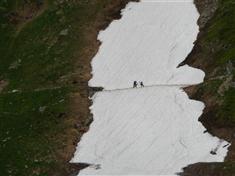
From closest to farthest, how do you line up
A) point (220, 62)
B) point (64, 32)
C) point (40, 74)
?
1. point (220, 62)
2. point (40, 74)
3. point (64, 32)

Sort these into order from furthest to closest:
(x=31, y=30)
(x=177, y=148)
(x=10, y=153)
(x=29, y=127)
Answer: (x=31, y=30) < (x=29, y=127) < (x=10, y=153) < (x=177, y=148)

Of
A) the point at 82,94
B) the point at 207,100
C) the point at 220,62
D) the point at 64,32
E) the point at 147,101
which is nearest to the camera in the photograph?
the point at 207,100

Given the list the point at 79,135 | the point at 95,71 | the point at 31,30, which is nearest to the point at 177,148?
the point at 79,135

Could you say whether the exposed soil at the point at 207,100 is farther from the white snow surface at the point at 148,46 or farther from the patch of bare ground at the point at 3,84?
the patch of bare ground at the point at 3,84

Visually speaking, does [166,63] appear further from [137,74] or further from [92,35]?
[92,35]

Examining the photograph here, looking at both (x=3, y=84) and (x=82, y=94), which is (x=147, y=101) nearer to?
(x=82, y=94)

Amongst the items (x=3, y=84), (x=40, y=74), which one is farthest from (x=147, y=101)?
(x=3, y=84)
